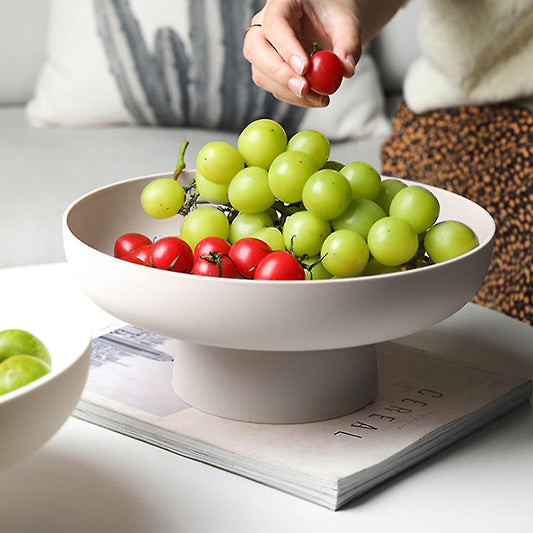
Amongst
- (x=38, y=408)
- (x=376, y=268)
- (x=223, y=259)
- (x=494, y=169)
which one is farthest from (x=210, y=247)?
(x=494, y=169)

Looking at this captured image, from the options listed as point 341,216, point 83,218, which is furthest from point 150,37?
point 341,216

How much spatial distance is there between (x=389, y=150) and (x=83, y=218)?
94cm

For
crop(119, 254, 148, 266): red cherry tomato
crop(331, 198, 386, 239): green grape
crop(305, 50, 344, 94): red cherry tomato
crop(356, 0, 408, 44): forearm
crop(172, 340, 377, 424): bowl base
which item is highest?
crop(356, 0, 408, 44): forearm

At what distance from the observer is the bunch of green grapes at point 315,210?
2.30ft

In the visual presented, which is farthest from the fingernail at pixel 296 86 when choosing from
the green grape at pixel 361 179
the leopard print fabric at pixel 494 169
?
the leopard print fabric at pixel 494 169

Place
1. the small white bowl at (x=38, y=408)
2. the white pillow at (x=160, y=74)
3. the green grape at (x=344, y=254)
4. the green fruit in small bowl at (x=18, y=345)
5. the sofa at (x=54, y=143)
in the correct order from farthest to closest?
1. the white pillow at (x=160, y=74)
2. the sofa at (x=54, y=143)
3. the green grape at (x=344, y=254)
4. the green fruit in small bowl at (x=18, y=345)
5. the small white bowl at (x=38, y=408)

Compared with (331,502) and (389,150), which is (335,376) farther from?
(389,150)

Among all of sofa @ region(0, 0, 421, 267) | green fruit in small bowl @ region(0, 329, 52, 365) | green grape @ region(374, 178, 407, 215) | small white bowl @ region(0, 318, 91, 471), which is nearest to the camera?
small white bowl @ region(0, 318, 91, 471)

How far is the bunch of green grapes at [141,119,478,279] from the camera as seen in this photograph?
701mm

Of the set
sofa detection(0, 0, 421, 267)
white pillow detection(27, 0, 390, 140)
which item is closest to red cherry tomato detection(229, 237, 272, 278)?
sofa detection(0, 0, 421, 267)

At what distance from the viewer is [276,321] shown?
2.06 feet

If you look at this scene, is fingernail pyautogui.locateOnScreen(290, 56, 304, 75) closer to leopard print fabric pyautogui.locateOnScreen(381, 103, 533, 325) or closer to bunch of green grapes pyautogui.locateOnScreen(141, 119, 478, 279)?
bunch of green grapes pyautogui.locateOnScreen(141, 119, 478, 279)

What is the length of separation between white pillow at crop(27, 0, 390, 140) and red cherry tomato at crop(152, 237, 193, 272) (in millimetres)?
1306

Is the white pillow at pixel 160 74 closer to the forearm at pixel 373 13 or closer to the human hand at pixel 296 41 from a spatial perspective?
the forearm at pixel 373 13
